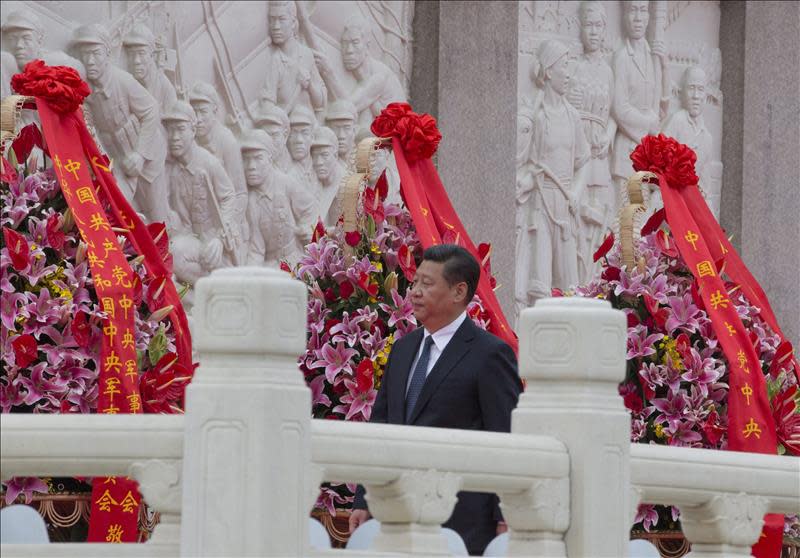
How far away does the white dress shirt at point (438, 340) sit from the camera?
427 cm

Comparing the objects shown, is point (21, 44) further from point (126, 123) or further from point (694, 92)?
point (694, 92)

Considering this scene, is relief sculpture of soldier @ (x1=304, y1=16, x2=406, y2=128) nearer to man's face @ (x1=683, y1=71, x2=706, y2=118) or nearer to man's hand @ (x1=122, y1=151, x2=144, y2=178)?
man's hand @ (x1=122, y1=151, x2=144, y2=178)

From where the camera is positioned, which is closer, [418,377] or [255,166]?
[418,377]

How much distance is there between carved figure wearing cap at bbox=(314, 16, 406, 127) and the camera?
8312 mm

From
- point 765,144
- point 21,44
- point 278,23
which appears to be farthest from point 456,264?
point 765,144

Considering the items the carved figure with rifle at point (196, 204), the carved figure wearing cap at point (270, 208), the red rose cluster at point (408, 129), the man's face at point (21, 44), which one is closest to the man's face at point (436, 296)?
the red rose cluster at point (408, 129)

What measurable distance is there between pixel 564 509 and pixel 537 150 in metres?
5.71

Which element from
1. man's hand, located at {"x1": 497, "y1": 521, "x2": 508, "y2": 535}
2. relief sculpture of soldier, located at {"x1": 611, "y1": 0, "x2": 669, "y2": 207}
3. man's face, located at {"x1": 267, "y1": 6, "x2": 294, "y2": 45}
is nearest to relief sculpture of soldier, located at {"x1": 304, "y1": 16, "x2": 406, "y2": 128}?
man's face, located at {"x1": 267, "y1": 6, "x2": 294, "y2": 45}

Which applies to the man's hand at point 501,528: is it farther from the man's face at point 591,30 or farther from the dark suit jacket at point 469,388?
the man's face at point 591,30

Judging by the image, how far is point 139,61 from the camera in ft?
24.2

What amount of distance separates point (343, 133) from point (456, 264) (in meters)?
4.05

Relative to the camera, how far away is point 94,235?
176 inches

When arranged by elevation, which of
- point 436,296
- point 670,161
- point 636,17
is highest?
point 636,17

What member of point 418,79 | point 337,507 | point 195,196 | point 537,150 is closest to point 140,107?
point 195,196
